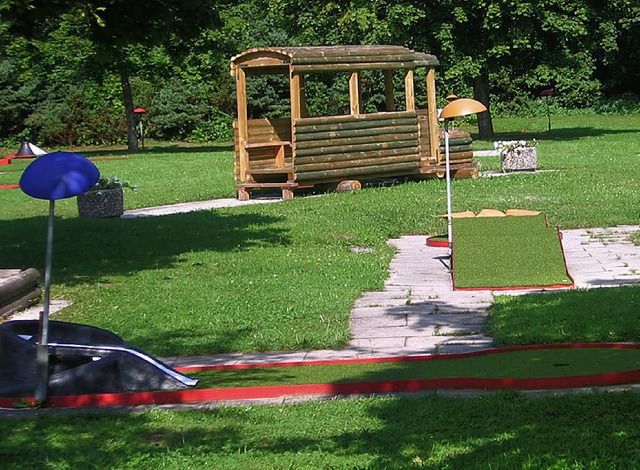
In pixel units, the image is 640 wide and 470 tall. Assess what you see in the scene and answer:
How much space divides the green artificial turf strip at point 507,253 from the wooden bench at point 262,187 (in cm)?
823

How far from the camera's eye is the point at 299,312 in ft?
33.6

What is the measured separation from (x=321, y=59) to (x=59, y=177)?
15.3m

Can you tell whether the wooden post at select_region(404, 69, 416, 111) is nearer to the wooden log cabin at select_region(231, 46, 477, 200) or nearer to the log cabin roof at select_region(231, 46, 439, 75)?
the wooden log cabin at select_region(231, 46, 477, 200)

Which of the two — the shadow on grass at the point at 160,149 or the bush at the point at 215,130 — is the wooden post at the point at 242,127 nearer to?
the shadow on grass at the point at 160,149

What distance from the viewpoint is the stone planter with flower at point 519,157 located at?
23.7 metres

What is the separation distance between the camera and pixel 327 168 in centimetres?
2175

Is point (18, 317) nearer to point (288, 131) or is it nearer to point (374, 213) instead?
point (374, 213)

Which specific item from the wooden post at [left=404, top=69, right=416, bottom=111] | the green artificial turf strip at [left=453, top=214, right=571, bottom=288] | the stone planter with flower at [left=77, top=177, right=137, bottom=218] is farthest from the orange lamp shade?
the wooden post at [left=404, top=69, right=416, bottom=111]

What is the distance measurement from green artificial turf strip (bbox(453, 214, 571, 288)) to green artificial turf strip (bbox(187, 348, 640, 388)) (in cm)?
371

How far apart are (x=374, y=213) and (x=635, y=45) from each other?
122 feet

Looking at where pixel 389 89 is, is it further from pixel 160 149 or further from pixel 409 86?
pixel 160 149

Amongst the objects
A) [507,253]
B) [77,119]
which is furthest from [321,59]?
[77,119]

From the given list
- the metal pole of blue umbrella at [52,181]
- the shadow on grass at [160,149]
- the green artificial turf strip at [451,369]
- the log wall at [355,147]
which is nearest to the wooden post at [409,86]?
the log wall at [355,147]

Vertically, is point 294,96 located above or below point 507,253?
above
